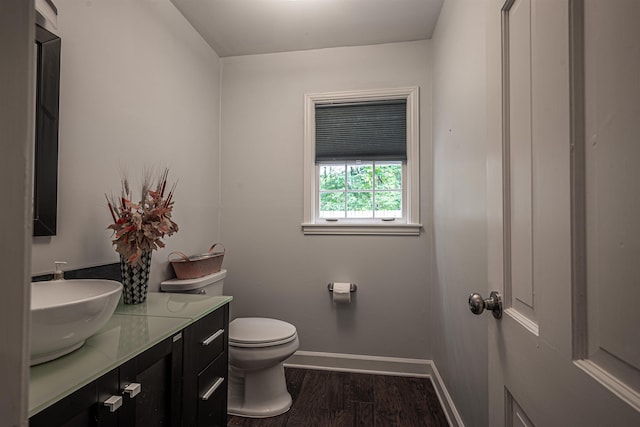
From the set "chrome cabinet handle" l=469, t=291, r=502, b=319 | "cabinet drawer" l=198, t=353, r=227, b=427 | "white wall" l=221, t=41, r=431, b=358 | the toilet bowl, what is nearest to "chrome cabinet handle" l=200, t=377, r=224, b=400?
"cabinet drawer" l=198, t=353, r=227, b=427

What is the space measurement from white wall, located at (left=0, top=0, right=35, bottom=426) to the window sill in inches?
78.8

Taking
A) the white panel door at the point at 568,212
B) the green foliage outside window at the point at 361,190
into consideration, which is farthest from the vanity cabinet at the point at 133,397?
the green foliage outside window at the point at 361,190

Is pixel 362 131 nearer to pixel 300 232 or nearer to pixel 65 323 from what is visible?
pixel 300 232

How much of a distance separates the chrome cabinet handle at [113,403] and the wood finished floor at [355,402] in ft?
3.70

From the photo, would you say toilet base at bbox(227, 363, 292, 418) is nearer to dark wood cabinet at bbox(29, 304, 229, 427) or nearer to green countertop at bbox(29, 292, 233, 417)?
dark wood cabinet at bbox(29, 304, 229, 427)

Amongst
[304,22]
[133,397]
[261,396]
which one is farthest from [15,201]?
[304,22]

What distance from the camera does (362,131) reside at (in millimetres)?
2330

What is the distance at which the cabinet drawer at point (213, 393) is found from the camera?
1220mm

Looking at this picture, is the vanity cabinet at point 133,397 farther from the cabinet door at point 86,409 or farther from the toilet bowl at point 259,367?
the toilet bowl at point 259,367

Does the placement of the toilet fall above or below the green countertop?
below

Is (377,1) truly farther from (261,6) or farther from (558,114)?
(558,114)

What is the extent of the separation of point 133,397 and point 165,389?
8.3 inches

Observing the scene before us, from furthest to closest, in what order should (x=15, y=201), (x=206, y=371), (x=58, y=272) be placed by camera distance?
1. (x=206, y=371)
2. (x=58, y=272)
3. (x=15, y=201)

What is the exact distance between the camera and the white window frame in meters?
2.22
